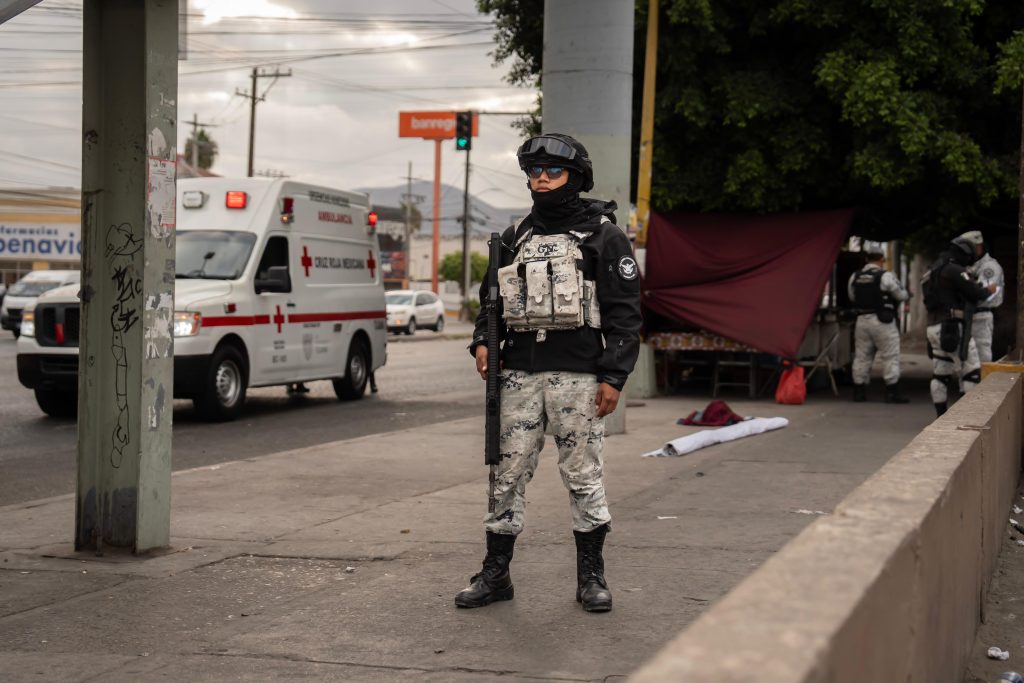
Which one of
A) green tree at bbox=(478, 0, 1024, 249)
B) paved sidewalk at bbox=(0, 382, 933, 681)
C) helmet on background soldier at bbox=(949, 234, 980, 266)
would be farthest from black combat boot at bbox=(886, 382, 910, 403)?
paved sidewalk at bbox=(0, 382, 933, 681)

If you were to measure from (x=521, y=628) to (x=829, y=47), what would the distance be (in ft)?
38.6

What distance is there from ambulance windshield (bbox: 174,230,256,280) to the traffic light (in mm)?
12869

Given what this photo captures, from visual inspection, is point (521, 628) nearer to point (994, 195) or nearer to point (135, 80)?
A: point (135, 80)

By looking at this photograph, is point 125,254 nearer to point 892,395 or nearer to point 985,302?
point 985,302

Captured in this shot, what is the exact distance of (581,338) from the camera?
5.11 metres

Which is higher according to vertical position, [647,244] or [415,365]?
[647,244]

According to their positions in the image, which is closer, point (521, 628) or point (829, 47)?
point (521, 628)

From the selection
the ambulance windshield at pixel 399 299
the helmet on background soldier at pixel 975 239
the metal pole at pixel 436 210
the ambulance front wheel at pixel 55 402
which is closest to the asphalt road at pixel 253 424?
the ambulance front wheel at pixel 55 402

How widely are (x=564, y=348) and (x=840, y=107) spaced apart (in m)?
11.1

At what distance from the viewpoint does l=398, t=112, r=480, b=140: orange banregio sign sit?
9562cm

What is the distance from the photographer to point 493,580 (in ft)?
16.9

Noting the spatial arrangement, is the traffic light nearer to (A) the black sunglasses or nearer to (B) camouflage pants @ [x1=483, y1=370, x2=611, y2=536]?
(A) the black sunglasses

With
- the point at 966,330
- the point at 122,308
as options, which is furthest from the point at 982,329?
the point at 122,308

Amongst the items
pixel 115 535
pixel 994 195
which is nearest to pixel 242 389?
pixel 115 535
